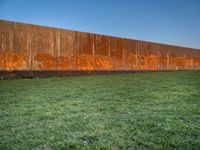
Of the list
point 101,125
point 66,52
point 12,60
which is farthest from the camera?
point 66,52

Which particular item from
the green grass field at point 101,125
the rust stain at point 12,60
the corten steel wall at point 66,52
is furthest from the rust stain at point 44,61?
the green grass field at point 101,125

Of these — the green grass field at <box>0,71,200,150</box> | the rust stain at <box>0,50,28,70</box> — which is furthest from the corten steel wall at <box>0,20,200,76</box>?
the green grass field at <box>0,71,200,150</box>

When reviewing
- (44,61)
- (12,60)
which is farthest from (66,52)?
(12,60)

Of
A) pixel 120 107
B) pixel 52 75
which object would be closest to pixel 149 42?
pixel 52 75

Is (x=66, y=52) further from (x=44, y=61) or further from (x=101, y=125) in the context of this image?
(x=101, y=125)

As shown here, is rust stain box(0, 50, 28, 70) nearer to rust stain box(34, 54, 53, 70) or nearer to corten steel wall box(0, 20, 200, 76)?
corten steel wall box(0, 20, 200, 76)

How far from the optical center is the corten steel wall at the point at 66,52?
8945mm

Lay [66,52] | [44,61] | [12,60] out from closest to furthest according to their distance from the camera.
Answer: [12,60] < [44,61] < [66,52]

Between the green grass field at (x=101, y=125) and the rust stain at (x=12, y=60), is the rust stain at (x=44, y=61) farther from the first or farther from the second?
the green grass field at (x=101, y=125)

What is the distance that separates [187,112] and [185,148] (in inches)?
45.5

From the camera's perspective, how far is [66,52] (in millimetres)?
10703

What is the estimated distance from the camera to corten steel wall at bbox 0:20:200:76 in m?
8.95

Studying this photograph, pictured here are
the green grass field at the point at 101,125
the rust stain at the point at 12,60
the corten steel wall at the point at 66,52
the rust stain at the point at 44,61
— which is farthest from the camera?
the rust stain at the point at 44,61

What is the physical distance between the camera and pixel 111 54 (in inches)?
505
